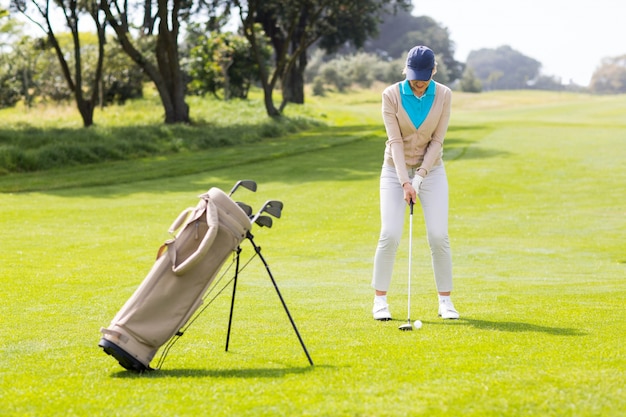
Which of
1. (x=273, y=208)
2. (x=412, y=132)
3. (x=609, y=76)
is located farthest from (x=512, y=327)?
(x=609, y=76)

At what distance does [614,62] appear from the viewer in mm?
178125

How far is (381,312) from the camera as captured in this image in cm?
770

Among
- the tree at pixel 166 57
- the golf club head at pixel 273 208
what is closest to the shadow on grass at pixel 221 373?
the golf club head at pixel 273 208

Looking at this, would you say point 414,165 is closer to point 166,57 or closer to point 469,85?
point 166,57

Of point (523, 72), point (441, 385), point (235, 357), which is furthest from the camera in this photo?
point (523, 72)

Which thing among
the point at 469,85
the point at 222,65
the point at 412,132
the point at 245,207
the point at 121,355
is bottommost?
the point at 469,85

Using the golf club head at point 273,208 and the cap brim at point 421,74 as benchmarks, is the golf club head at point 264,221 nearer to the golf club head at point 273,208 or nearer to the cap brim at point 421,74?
the golf club head at point 273,208

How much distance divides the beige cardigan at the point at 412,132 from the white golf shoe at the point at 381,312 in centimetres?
105

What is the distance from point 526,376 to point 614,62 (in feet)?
604

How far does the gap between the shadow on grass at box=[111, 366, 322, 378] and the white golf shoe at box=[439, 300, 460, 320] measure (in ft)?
7.62

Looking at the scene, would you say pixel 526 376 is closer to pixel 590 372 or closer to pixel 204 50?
pixel 590 372

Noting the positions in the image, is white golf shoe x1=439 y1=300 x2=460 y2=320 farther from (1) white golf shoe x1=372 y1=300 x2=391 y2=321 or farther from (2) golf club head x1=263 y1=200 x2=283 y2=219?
(2) golf club head x1=263 y1=200 x2=283 y2=219

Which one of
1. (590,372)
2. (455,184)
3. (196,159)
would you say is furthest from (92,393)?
(196,159)

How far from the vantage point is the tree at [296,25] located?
42406 mm
